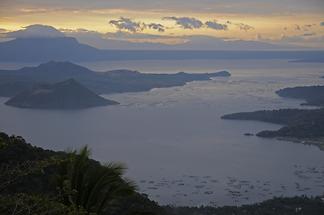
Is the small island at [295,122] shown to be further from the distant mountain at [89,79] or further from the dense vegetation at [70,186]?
the dense vegetation at [70,186]

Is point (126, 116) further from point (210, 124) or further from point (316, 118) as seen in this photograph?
point (316, 118)

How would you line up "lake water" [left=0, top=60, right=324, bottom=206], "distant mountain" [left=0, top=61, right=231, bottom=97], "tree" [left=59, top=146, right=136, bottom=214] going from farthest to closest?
"distant mountain" [left=0, top=61, right=231, bottom=97] < "lake water" [left=0, top=60, right=324, bottom=206] < "tree" [left=59, top=146, right=136, bottom=214]

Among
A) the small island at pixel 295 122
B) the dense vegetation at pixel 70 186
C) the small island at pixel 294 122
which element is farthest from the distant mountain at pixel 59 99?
the dense vegetation at pixel 70 186

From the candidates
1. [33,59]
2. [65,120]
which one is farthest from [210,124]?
[33,59]

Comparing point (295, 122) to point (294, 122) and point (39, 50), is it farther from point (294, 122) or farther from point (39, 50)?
point (39, 50)

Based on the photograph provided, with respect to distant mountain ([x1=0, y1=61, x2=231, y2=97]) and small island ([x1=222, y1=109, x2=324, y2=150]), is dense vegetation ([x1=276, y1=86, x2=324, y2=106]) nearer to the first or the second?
small island ([x1=222, y1=109, x2=324, y2=150])

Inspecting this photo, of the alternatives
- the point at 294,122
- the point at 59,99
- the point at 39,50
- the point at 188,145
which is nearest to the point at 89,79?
the point at 59,99

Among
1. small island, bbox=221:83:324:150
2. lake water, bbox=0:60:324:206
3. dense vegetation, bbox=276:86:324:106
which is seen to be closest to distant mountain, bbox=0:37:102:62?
lake water, bbox=0:60:324:206
